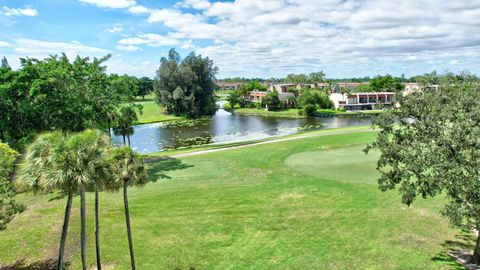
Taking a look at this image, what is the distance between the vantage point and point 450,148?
1297 cm

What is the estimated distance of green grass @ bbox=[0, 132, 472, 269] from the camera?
16.2m

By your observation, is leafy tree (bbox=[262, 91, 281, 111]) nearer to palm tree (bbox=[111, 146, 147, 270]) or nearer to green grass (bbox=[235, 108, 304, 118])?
green grass (bbox=[235, 108, 304, 118])

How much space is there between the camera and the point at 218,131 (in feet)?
220

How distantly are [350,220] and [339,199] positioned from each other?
3.01 meters

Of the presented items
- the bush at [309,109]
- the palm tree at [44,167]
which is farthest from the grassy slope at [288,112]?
the palm tree at [44,167]

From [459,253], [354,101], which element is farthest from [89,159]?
[354,101]

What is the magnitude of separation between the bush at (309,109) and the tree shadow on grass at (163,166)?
2465 inches

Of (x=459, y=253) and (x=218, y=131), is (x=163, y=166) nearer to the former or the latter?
(x=459, y=253)

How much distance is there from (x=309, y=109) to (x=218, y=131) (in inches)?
1385

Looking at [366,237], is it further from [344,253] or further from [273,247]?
[273,247]

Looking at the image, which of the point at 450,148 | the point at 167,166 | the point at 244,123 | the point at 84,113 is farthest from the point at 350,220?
the point at 244,123

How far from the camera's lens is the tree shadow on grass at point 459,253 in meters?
15.1

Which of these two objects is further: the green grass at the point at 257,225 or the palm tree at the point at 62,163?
the green grass at the point at 257,225

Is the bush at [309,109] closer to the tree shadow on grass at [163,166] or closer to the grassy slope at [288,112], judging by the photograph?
the grassy slope at [288,112]
